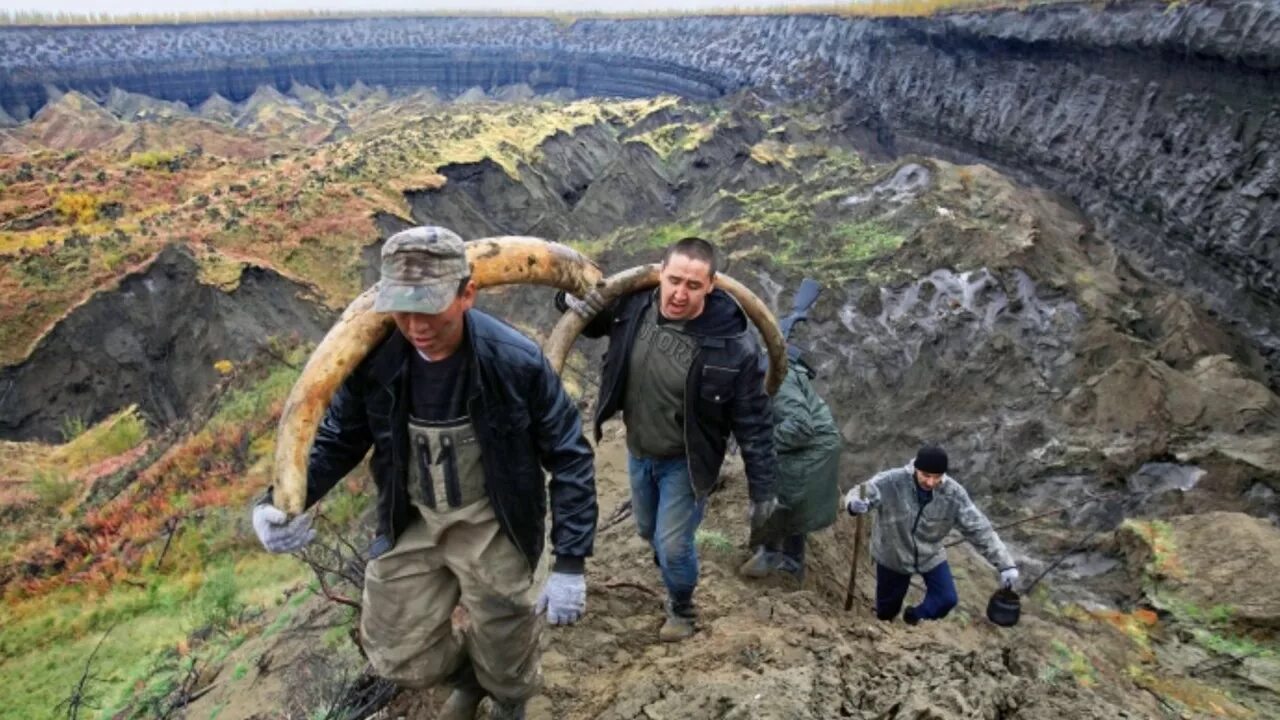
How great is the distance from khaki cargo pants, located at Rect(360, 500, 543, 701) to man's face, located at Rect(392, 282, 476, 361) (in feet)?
1.81

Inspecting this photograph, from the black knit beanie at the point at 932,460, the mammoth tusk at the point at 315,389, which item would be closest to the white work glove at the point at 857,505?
the black knit beanie at the point at 932,460

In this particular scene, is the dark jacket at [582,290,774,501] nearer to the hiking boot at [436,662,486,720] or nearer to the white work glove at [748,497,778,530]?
the white work glove at [748,497,778,530]

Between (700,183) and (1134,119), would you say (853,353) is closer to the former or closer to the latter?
(1134,119)

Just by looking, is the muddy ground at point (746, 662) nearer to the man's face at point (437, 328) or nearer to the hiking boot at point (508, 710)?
the hiking boot at point (508, 710)

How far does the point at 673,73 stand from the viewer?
47.3 m

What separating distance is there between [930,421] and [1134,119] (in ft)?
31.8

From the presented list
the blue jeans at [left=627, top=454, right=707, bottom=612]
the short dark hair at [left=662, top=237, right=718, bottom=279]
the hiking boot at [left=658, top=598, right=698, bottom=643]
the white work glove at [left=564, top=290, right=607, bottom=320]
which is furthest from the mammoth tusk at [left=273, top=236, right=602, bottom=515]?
the hiking boot at [left=658, top=598, right=698, bottom=643]

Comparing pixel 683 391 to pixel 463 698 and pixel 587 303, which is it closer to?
pixel 587 303

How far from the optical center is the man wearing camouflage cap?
252 cm

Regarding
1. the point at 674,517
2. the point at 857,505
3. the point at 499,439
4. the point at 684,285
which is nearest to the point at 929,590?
the point at 857,505

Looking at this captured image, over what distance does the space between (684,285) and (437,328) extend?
1.34 metres

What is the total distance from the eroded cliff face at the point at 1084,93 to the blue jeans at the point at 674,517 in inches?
494

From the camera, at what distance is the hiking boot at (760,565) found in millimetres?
5098

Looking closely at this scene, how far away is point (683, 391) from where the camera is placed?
3.62 m
